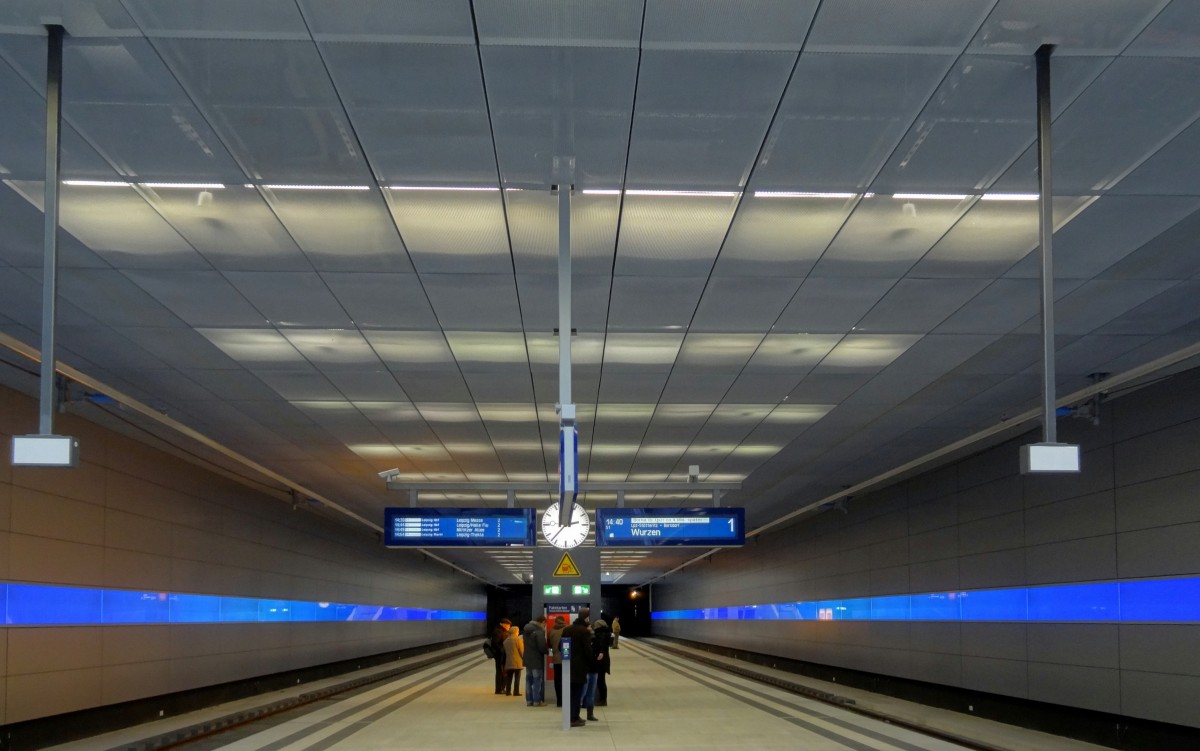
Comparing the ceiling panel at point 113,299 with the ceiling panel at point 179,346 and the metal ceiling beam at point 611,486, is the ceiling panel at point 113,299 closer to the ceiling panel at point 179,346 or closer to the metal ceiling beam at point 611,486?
the ceiling panel at point 179,346

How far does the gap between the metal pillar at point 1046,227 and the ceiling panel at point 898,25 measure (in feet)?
1.66

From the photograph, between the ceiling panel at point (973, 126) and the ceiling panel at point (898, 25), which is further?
the ceiling panel at point (973, 126)

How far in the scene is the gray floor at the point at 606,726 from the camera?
13031 mm

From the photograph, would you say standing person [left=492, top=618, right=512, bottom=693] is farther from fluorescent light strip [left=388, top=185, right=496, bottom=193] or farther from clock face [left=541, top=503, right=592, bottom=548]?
fluorescent light strip [left=388, top=185, right=496, bottom=193]

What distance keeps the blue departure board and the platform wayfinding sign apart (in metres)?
1.20

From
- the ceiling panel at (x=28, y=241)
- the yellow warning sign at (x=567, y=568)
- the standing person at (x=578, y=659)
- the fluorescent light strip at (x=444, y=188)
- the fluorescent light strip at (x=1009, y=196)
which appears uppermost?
the fluorescent light strip at (x=1009, y=196)

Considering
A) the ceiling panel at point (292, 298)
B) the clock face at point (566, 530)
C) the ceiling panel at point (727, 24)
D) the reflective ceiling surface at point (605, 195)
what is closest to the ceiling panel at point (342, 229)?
the reflective ceiling surface at point (605, 195)

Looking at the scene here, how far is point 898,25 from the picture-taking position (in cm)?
525

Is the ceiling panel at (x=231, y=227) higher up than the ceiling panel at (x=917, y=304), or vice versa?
the ceiling panel at (x=231, y=227)

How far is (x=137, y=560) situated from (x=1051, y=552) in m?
12.3

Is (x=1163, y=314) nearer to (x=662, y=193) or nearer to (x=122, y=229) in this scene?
(x=662, y=193)

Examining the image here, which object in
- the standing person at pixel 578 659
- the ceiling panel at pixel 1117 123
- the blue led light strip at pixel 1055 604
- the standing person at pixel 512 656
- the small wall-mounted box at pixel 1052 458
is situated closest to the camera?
the ceiling panel at pixel 1117 123

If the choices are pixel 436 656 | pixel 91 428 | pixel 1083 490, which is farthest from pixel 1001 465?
pixel 436 656

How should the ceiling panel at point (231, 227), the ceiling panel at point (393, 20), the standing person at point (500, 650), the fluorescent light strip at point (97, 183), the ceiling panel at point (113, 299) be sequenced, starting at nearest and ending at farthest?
the ceiling panel at point (393, 20), the fluorescent light strip at point (97, 183), the ceiling panel at point (231, 227), the ceiling panel at point (113, 299), the standing person at point (500, 650)
